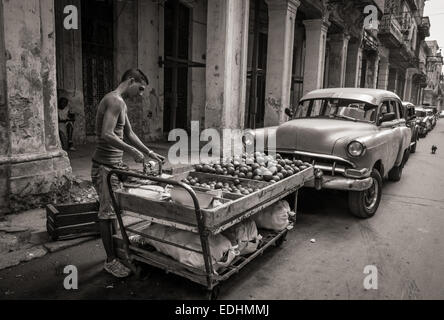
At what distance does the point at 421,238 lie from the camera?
15.5 feet

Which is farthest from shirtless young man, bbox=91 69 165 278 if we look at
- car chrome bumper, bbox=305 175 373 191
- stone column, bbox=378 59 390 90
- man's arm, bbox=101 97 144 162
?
stone column, bbox=378 59 390 90

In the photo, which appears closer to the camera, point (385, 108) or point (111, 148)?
point (111, 148)

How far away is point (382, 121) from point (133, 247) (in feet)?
16.1

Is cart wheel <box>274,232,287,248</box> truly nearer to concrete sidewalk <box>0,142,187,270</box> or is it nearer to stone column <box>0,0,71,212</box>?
concrete sidewalk <box>0,142,187,270</box>

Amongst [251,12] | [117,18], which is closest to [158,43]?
[117,18]

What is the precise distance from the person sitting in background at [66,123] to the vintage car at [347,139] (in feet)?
15.4

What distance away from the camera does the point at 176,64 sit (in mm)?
10969

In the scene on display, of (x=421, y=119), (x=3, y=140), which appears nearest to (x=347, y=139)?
(x=3, y=140)

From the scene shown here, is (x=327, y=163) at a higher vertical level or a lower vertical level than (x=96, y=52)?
lower

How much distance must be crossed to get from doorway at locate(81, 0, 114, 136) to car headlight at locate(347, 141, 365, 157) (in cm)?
705

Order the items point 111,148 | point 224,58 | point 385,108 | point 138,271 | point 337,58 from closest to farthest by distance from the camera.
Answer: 1. point 138,271
2. point 111,148
3. point 385,108
4. point 224,58
5. point 337,58

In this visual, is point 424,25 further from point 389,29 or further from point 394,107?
point 394,107

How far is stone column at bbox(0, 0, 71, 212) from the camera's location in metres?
4.64

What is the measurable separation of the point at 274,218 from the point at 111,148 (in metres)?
1.91
